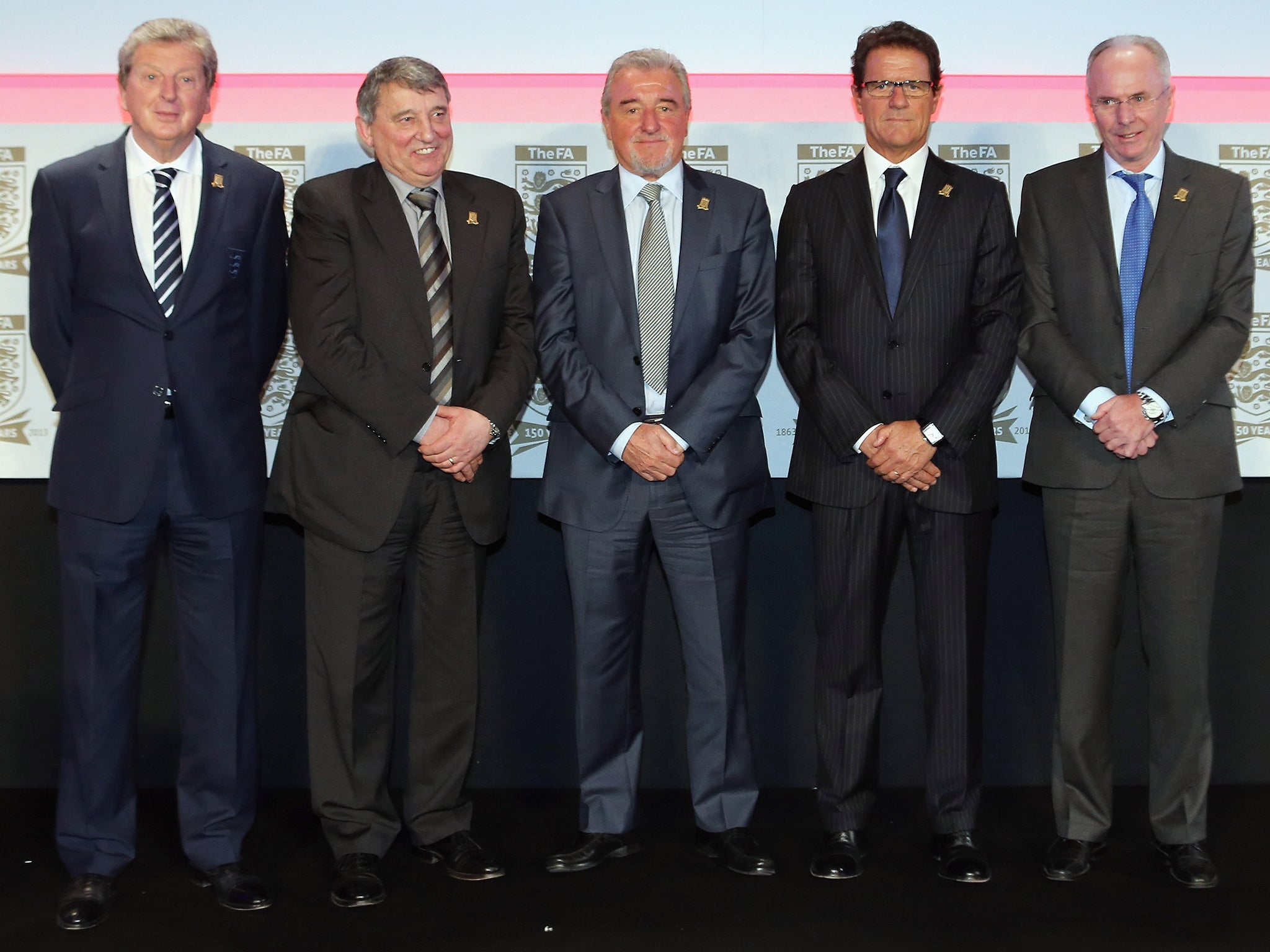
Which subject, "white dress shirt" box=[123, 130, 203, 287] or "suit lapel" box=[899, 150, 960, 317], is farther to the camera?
"suit lapel" box=[899, 150, 960, 317]

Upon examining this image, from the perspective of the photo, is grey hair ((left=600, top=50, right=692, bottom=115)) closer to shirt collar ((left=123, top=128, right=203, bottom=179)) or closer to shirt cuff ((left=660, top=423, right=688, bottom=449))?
shirt cuff ((left=660, top=423, right=688, bottom=449))

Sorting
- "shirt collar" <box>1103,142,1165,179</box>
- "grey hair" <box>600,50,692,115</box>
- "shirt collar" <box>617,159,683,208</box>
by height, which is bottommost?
"shirt collar" <box>617,159,683,208</box>

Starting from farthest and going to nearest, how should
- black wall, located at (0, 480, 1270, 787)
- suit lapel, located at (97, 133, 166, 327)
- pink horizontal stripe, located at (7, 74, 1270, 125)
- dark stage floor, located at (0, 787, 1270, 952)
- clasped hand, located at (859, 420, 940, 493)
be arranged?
1. black wall, located at (0, 480, 1270, 787)
2. pink horizontal stripe, located at (7, 74, 1270, 125)
3. clasped hand, located at (859, 420, 940, 493)
4. suit lapel, located at (97, 133, 166, 327)
5. dark stage floor, located at (0, 787, 1270, 952)

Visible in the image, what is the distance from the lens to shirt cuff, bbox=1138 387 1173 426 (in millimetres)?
2975

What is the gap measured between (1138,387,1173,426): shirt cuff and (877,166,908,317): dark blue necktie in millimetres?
671

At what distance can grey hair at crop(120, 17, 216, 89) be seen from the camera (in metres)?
2.88

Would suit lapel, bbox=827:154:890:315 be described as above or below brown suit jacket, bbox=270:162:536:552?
above

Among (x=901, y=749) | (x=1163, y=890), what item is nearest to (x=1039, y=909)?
(x=1163, y=890)

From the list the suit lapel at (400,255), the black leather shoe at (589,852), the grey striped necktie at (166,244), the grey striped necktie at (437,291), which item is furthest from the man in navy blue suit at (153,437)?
the black leather shoe at (589,852)

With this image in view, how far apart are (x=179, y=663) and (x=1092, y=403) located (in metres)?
2.42

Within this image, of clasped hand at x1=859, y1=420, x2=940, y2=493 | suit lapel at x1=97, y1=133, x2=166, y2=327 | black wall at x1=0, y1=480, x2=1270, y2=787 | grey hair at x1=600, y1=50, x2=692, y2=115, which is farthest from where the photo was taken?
black wall at x1=0, y1=480, x2=1270, y2=787

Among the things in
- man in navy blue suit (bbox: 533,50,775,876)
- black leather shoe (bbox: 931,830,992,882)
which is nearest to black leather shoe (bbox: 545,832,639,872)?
man in navy blue suit (bbox: 533,50,775,876)

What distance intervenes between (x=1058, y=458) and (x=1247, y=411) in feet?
3.34

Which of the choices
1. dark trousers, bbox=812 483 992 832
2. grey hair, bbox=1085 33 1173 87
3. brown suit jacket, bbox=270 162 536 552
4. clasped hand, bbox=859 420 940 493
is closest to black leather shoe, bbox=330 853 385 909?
brown suit jacket, bbox=270 162 536 552
